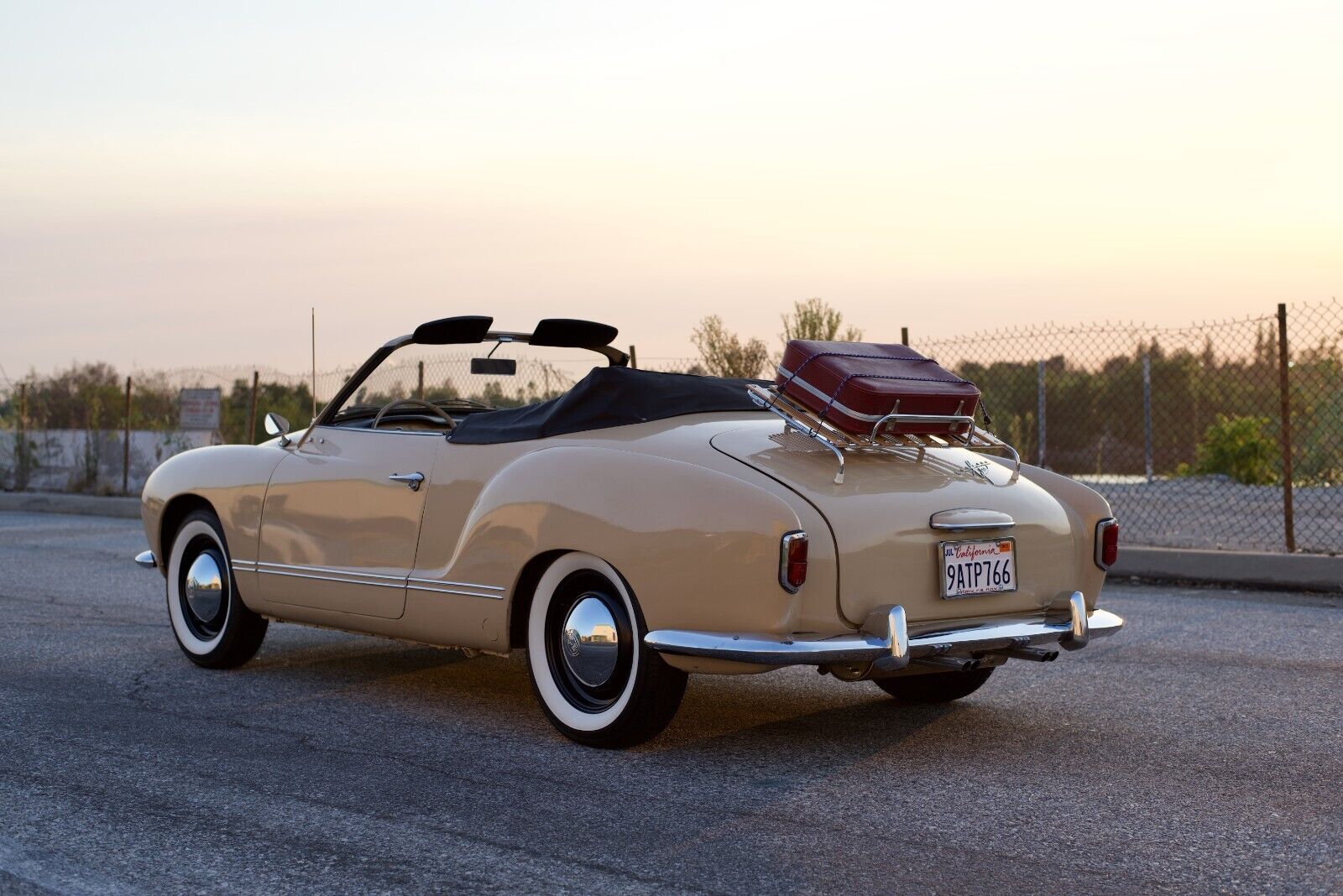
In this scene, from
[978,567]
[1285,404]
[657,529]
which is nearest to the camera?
[657,529]

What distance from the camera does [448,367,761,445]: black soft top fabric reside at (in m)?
4.99

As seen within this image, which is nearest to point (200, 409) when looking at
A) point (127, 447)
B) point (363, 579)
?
point (127, 447)

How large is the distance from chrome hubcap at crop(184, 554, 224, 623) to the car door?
1.27 ft

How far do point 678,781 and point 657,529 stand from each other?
768 millimetres

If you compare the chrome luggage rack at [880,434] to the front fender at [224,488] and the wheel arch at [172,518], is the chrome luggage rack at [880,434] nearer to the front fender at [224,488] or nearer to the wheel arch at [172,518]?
the front fender at [224,488]

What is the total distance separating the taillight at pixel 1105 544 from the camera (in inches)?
199

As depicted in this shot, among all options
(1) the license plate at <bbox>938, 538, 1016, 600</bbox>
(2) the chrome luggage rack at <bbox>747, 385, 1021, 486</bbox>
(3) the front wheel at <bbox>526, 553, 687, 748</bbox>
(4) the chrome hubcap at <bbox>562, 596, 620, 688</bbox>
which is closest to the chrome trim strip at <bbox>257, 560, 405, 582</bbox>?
(3) the front wheel at <bbox>526, 553, 687, 748</bbox>

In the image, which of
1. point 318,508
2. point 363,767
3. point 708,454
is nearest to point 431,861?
point 363,767

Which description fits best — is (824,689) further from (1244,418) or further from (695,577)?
(1244,418)

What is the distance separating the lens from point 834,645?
4.13 metres

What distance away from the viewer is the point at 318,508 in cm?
577

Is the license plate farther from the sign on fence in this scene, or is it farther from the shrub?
the sign on fence

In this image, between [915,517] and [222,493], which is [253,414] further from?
[915,517]

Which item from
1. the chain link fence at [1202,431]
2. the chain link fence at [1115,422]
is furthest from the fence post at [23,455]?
the chain link fence at [1202,431]
